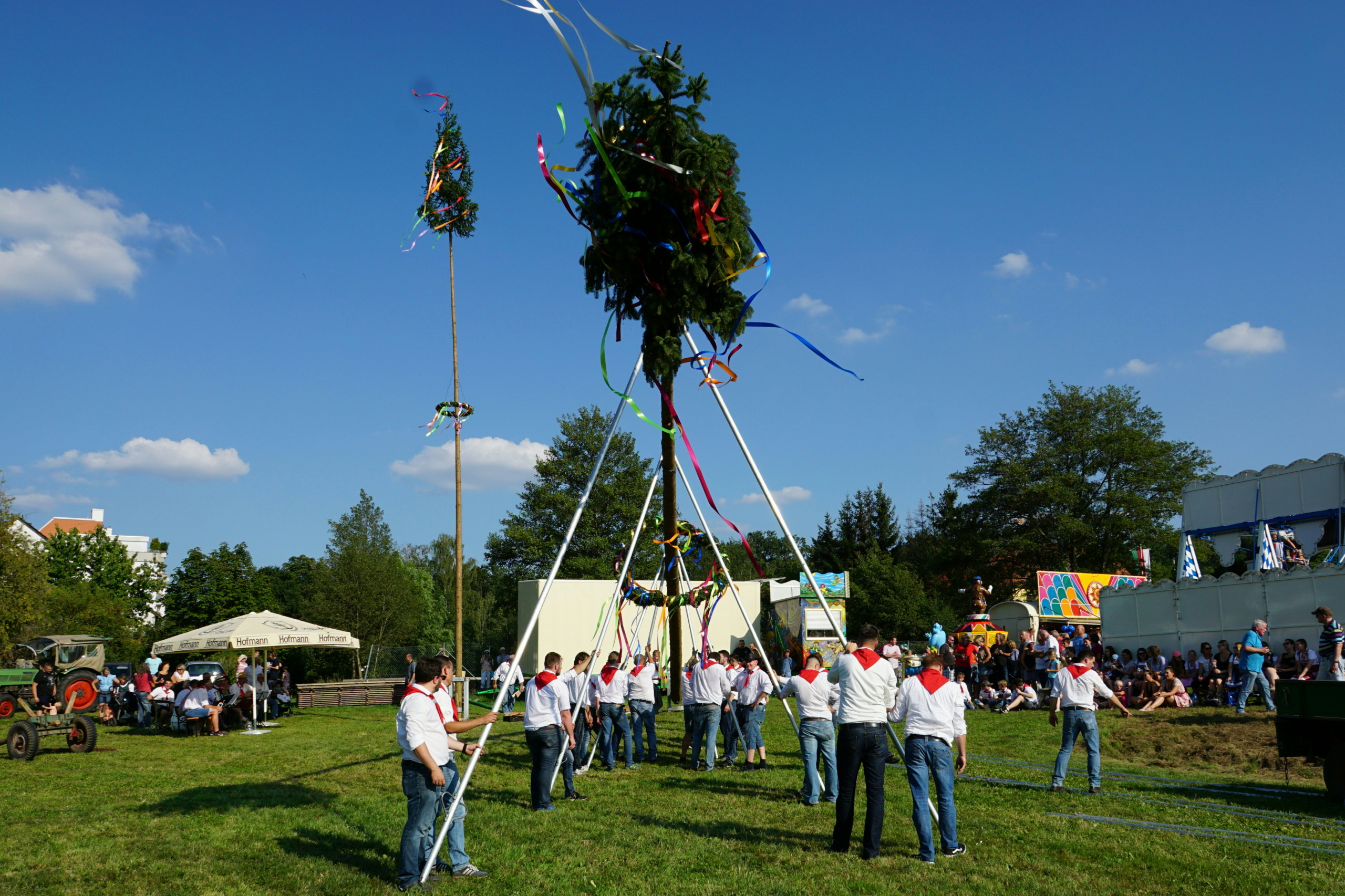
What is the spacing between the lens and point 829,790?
34.6 ft

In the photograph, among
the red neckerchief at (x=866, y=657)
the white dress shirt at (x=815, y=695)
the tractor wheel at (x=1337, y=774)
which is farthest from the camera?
the white dress shirt at (x=815, y=695)

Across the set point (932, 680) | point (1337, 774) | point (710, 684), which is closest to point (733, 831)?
point (932, 680)

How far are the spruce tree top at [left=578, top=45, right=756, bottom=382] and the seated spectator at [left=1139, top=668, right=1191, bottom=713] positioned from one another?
12580 millimetres

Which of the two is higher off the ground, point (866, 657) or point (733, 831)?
point (866, 657)

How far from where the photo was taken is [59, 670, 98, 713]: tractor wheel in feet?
70.5

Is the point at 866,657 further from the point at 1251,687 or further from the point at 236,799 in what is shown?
the point at 1251,687

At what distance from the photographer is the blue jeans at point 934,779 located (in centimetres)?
770

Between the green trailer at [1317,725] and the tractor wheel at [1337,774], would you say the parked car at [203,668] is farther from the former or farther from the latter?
the tractor wheel at [1337,774]

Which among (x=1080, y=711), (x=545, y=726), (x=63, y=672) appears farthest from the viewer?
(x=63, y=672)

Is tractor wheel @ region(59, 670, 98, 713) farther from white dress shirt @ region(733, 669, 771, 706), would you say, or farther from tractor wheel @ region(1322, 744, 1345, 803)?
tractor wheel @ region(1322, 744, 1345, 803)

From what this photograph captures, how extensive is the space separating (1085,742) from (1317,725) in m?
2.59

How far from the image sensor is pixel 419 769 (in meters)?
7.10

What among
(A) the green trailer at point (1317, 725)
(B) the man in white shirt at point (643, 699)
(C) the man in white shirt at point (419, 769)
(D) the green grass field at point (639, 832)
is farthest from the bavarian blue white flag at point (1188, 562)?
(C) the man in white shirt at point (419, 769)

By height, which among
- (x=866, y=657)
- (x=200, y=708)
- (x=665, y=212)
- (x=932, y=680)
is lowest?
(x=200, y=708)
